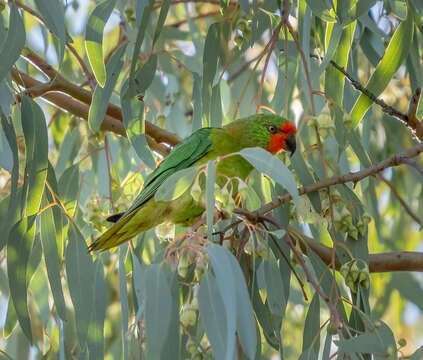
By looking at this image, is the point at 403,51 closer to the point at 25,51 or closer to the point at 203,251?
the point at 203,251

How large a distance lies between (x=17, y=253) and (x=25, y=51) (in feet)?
2.98

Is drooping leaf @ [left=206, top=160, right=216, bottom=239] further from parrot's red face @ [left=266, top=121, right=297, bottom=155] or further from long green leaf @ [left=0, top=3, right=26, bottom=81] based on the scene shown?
parrot's red face @ [left=266, top=121, right=297, bottom=155]

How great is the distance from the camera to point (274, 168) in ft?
6.73

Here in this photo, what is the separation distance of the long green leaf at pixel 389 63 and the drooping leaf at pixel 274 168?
27.2 inches

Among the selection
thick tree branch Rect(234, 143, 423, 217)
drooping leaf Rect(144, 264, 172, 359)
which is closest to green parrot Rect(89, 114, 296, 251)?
thick tree branch Rect(234, 143, 423, 217)

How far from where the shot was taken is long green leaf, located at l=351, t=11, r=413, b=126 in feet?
8.64

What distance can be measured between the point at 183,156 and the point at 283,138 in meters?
0.54

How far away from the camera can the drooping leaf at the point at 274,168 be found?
1.98 metres

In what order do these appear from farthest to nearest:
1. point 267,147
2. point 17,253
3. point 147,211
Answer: point 267,147 < point 147,211 < point 17,253

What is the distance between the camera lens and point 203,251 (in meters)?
1.98

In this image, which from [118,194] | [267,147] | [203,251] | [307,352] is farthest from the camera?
[267,147]

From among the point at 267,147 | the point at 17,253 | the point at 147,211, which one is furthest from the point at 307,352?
the point at 267,147

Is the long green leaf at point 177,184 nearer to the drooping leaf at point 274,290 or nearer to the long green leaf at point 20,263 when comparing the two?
the drooping leaf at point 274,290

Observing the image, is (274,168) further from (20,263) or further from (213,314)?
(20,263)
